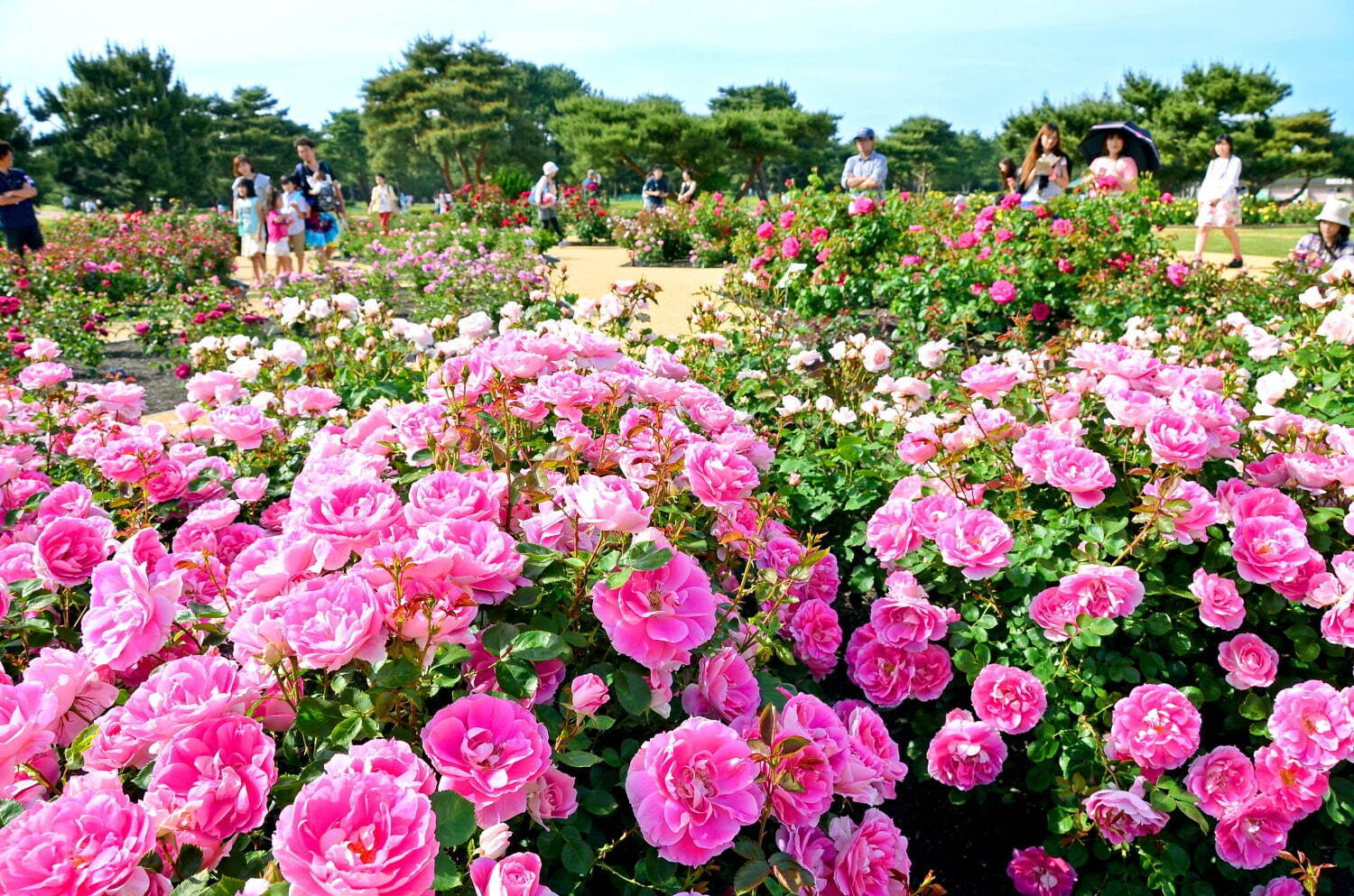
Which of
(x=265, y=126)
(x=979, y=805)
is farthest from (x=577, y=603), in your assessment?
(x=265, y=126)

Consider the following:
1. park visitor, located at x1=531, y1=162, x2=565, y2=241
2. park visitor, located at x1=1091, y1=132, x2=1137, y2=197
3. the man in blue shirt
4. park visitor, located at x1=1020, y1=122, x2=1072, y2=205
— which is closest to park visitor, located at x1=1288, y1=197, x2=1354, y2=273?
park visitor, located at x1=1091, y1=132, x2=1137, y2=197

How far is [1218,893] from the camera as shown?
172 cm

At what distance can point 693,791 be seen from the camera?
92cm

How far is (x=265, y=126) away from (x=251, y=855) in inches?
2161

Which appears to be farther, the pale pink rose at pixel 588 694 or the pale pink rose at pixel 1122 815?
the pale pink rose at pixel 1122 815

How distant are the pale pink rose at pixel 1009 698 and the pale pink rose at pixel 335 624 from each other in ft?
3.63

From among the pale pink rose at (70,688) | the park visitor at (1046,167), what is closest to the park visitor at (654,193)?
the park visitor at (1046,167)

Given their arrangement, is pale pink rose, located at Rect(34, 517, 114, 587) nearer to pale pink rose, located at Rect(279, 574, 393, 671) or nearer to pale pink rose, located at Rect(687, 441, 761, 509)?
pale pink rose, located at Rect(279, 574, 393, 671)

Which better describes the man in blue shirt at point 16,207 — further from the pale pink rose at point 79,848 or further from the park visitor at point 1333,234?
the park visitor at point 1333,234

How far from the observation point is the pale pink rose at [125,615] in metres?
0.99

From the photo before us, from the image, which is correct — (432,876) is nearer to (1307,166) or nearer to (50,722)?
(50,722)

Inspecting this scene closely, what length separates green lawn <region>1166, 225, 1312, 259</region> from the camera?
1334 cm

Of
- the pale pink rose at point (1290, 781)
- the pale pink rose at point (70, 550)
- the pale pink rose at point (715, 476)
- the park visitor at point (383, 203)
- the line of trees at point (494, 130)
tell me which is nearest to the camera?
the pale pink rose at point (715, 476)

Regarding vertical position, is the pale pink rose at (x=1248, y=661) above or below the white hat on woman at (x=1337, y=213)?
below
